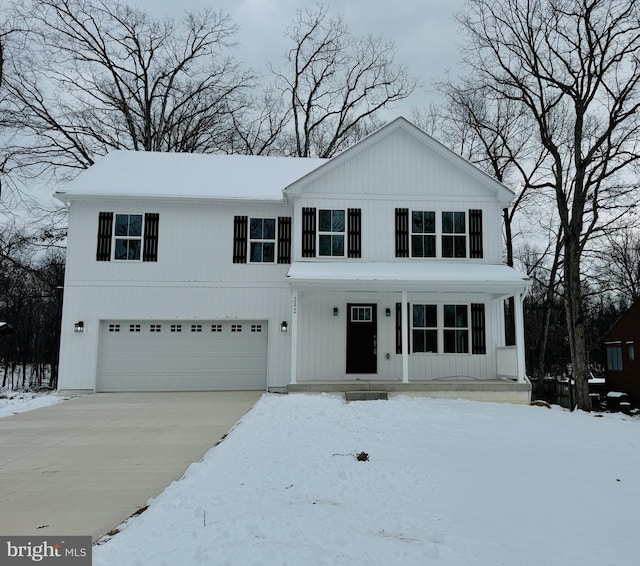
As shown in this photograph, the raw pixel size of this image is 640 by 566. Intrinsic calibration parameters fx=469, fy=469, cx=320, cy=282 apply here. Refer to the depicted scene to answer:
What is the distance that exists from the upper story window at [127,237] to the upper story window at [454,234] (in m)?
8.08

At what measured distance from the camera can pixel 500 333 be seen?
42.1 ft

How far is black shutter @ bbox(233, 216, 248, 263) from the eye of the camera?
13316 millimetres

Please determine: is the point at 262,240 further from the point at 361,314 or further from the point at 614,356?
the point at 614,356

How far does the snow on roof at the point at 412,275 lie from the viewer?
11398 millimetres

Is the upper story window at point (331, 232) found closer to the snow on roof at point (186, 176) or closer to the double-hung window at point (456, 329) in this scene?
the snow on roof at point (186, 176)

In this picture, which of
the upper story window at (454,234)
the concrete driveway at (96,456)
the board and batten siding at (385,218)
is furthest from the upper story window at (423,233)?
the concrete driveway at (96,456)

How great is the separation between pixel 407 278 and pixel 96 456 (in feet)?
25.5

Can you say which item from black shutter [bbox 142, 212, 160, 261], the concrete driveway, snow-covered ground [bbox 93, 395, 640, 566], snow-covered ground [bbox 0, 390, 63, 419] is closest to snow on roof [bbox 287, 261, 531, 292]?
the concrete driveway

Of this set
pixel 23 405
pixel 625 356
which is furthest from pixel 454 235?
pixel 625 356

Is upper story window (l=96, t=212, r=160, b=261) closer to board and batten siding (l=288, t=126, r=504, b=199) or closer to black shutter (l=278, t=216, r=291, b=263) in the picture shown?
black shutter (l=278, t=216, r=291, b=263)

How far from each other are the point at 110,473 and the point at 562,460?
18.3 ft

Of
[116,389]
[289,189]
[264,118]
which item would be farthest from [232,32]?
[116,389]

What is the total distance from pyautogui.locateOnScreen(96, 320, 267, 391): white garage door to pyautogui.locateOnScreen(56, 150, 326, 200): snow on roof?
3664 millimetres

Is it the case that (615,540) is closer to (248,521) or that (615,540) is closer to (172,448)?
(248,521)
